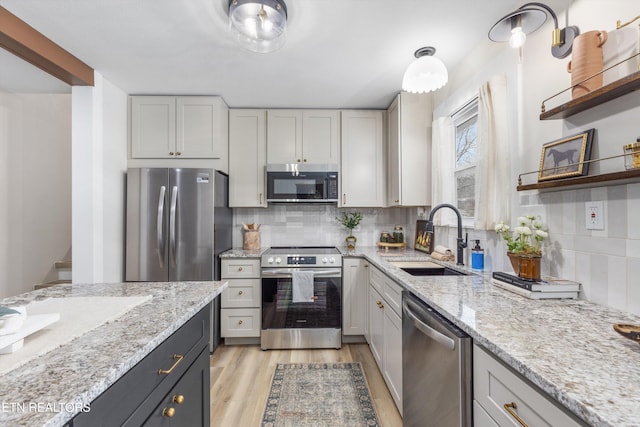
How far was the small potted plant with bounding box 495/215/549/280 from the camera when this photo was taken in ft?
4.27

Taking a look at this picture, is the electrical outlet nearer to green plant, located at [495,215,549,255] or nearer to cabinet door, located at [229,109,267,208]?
green plant, located at [495,215,549,255]

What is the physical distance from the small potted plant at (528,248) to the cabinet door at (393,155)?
1.34m

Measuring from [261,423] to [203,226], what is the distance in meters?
1.62

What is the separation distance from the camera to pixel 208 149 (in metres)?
2.83

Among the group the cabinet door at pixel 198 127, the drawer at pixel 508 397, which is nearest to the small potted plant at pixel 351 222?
the cabinet door at pixel 198 127

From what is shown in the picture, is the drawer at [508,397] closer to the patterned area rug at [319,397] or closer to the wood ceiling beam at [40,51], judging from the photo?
the patterned area rug at [319,397]

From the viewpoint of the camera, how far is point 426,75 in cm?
178

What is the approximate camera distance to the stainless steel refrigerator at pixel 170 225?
8.45 ft

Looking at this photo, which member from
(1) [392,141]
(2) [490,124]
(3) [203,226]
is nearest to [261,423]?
(3) [203,226]

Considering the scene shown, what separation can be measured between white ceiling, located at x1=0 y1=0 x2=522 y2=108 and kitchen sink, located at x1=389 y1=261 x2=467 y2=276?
5.14 ft

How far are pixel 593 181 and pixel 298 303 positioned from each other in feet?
7.35

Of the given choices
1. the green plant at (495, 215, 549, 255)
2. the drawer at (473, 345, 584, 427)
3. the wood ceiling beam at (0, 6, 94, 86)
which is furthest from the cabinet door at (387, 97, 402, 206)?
the wood ceiling beam at (0, 6, 94, 86)

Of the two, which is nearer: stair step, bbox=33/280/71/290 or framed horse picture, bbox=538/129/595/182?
framed horse picture, bbox=538/129/595/182

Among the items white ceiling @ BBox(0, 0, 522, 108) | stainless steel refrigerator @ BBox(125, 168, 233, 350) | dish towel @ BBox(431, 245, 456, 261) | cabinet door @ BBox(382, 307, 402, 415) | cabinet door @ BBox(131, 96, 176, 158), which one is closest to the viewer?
white ceiling @ BBox(0, 0, 522, 108)
